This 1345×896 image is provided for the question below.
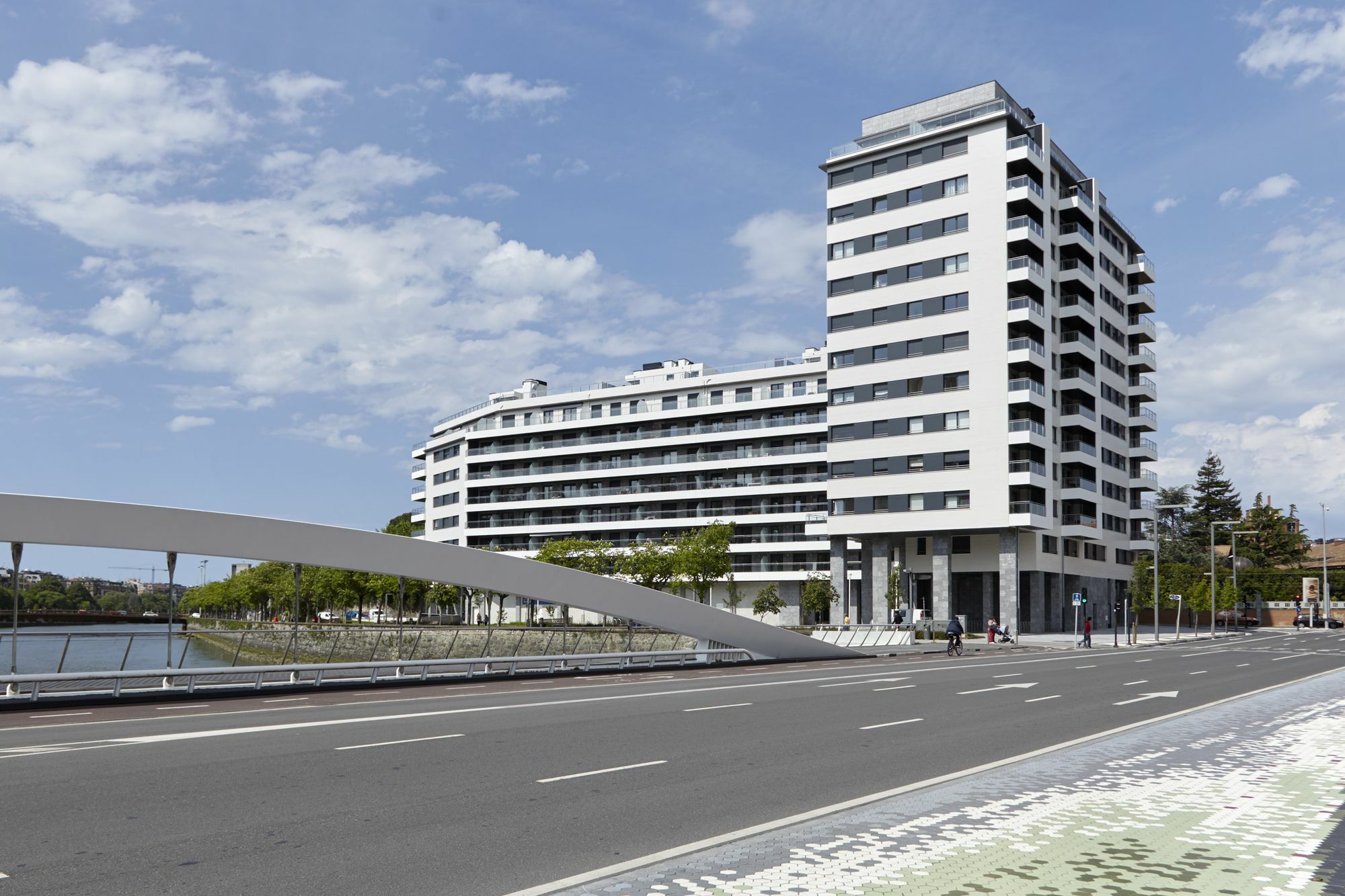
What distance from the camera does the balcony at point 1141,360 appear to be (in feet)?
288

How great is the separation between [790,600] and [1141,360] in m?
33.6

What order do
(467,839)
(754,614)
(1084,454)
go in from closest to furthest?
(467,839)
(1084,454)
(754,614)

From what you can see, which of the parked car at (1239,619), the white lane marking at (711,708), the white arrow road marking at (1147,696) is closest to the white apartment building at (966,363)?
the parked car at (1239,619)

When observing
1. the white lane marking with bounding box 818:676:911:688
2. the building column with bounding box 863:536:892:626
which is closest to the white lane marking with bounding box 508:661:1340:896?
the white lane marking with bounding box 818:676:911:688

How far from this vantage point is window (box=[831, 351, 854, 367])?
243 ft

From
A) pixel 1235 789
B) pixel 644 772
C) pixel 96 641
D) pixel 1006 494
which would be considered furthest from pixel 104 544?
pixel 1006 494

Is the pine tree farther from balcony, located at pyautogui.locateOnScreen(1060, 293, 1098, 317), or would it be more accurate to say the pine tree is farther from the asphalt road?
the asphalt road

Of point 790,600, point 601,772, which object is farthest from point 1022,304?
point 601,772

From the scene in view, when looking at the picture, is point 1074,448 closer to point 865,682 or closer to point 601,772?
point 865,682

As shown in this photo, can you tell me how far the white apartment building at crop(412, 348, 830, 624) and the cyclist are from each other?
128 ft

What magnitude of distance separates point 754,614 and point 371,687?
68616mm

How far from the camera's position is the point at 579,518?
10194cm

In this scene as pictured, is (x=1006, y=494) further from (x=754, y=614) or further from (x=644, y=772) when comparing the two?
(x=644, y=772)

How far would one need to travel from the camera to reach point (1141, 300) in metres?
87.4
